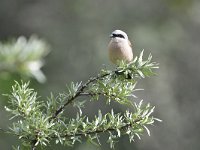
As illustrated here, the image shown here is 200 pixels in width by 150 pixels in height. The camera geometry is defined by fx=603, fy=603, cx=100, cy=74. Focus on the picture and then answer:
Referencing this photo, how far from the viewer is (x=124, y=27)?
12367 mm

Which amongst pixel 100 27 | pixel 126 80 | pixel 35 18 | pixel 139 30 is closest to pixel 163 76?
pixel 139 30

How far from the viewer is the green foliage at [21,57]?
233 centimetres

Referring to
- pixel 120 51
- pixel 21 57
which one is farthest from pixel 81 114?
pixel 120 51

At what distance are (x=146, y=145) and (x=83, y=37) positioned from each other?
3120mm

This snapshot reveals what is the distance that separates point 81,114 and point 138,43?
32.6ft

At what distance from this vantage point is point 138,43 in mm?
11602

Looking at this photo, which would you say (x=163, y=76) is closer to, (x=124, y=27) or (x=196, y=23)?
(x=124, y=27)

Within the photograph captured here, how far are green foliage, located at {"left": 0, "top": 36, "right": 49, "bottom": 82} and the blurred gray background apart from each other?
7.17m

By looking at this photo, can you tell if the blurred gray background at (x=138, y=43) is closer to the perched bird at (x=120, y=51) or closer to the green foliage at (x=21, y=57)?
the perched bird at (x=120, y=51)

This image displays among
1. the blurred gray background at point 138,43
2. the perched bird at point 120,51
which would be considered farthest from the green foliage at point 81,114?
the blurred gray background at point 138,43

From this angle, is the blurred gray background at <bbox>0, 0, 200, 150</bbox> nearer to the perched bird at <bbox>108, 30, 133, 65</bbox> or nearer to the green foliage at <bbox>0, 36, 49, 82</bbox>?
the perched bird at <bbox>108, 30, 133, 65</bbox>

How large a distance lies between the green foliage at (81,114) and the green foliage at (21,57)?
55 cm

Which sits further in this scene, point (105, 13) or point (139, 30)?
point (105, 13)

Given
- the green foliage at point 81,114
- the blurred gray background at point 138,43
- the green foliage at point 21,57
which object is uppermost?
the blurred gray background at point 138,43
